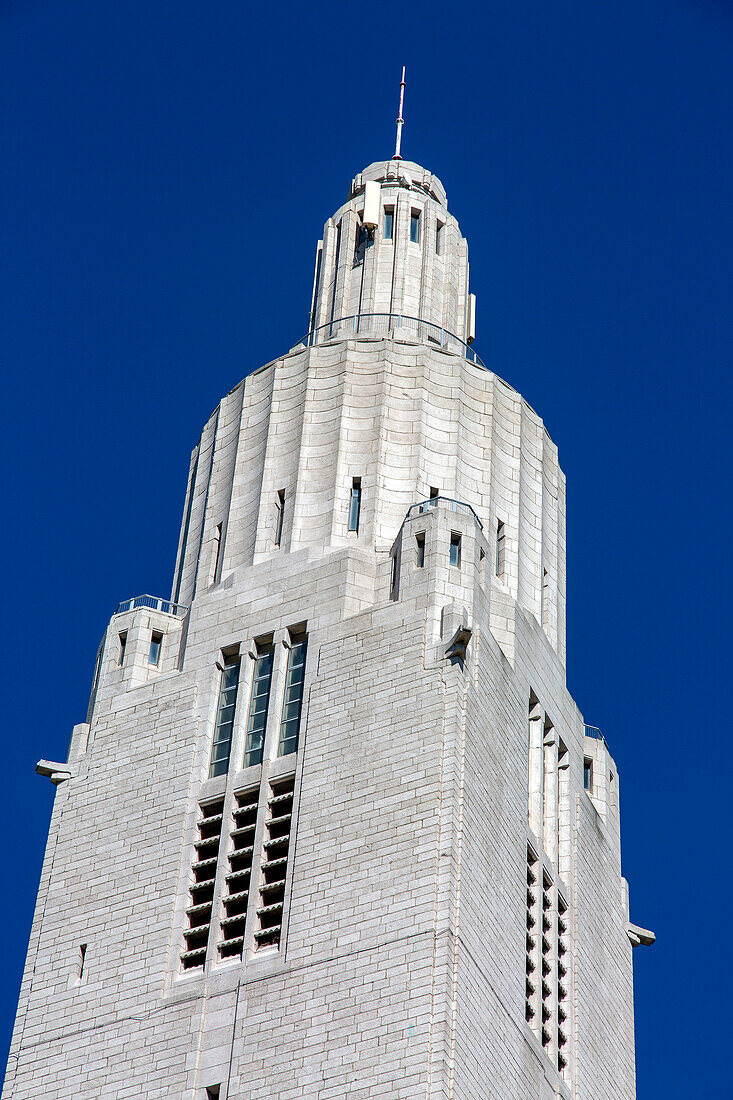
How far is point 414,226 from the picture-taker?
80000 millimetres

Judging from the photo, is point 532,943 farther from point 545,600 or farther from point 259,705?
point 545,600

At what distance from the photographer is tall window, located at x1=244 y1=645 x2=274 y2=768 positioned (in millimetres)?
64000

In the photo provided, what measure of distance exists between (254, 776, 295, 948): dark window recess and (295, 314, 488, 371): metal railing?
1905 cm

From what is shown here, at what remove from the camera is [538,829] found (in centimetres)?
6519

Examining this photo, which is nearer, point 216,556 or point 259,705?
point 259,705

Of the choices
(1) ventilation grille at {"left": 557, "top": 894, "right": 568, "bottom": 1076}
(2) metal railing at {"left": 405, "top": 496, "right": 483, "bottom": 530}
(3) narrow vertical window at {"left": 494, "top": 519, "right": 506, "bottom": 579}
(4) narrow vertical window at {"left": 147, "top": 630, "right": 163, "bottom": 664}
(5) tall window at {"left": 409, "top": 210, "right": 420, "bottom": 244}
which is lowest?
(1) ventilation grille at {"left": 557, "top": 894, "right": 568, "bottom": 1076}

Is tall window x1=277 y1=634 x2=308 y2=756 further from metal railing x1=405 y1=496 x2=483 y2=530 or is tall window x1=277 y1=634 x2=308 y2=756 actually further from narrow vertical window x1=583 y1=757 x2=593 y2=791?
narrow vertical window x1=583 y1=757 x2=593 y2=791

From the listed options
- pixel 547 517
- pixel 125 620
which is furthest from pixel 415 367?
pixel 125 620

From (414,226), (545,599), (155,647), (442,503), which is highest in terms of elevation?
(414,226)

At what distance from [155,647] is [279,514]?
5.57 meters

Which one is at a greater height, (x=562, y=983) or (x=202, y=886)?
(x=202, y=886)

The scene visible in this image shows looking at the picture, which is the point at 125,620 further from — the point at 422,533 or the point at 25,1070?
the point at 25,1070

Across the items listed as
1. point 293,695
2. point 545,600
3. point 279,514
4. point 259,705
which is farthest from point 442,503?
point 259,705

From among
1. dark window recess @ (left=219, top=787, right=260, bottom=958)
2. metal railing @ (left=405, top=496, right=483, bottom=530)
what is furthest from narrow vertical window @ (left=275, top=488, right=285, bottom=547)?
dark window recess @ (left=219, top=787, right=260, bottom=958)
